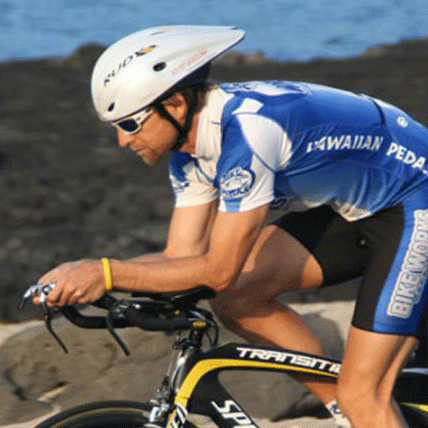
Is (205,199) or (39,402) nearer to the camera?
(205,199)

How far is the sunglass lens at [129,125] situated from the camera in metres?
4.70

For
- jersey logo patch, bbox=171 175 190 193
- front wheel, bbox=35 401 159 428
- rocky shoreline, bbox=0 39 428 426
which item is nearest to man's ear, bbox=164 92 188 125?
jersey logo patch, bbox=171 175 190 193

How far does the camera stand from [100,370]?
23.8 ft

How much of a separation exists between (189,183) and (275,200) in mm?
318

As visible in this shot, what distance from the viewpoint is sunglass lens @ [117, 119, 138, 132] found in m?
4.70

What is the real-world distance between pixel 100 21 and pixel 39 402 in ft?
105

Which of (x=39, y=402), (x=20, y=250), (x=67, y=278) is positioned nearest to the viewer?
(x=67, y=278)

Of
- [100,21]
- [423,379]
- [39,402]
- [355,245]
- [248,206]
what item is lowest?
[100,21]

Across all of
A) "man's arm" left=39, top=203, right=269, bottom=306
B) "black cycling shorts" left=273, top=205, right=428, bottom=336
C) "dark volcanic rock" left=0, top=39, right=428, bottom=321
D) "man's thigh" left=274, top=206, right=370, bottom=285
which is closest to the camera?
"man's arm" left=39, top=203, right=269, bottom=306

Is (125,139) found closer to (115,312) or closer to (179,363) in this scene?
(115,312)

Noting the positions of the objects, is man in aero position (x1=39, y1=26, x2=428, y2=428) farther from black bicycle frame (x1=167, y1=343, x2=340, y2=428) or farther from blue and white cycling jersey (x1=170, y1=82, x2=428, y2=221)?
black bicycle frame (x1=167, y1=343, x2=340, y2=428)

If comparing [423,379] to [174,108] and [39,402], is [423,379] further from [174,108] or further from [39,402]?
[39,402]

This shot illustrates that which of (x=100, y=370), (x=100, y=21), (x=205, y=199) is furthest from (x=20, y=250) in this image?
(x=100, y=21)

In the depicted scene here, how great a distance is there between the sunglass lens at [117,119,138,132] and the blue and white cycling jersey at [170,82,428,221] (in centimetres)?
22
